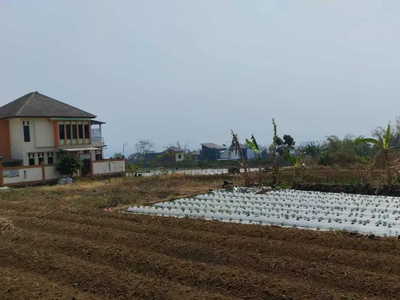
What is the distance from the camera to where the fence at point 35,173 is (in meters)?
19.5

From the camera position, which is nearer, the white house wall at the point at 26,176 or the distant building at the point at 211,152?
the white house wall at the point at 26,176

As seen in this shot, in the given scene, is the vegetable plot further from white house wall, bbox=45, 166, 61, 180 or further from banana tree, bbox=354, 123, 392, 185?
white house wall, bbox=45, 166, 61, 180

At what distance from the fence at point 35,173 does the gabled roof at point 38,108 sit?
3.30m

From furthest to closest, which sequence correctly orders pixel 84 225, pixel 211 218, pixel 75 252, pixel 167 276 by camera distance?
pixel 211 218
pixel 84 225
pixel 75 252
pixel 167 276

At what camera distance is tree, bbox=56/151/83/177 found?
21891 millimetres

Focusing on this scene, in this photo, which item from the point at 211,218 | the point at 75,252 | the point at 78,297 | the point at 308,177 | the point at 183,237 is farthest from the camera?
the point at 308,177

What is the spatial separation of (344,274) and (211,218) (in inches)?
173

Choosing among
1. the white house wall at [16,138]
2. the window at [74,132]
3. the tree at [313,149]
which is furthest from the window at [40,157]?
the tree at [313,149]

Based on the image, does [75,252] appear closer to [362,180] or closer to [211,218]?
[211,218]

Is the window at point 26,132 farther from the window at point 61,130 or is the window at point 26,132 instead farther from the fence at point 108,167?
the fence at point 108,167

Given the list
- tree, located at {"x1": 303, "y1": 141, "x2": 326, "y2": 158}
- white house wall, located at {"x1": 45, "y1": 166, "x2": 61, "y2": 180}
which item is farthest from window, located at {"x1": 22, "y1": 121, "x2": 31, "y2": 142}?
tree, located at {"x1": 303, "y1": 141, "x2": 326, "y2": 158}

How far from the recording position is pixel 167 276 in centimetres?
496

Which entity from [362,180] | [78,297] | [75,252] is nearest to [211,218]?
[75,252]

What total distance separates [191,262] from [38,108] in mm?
21038
